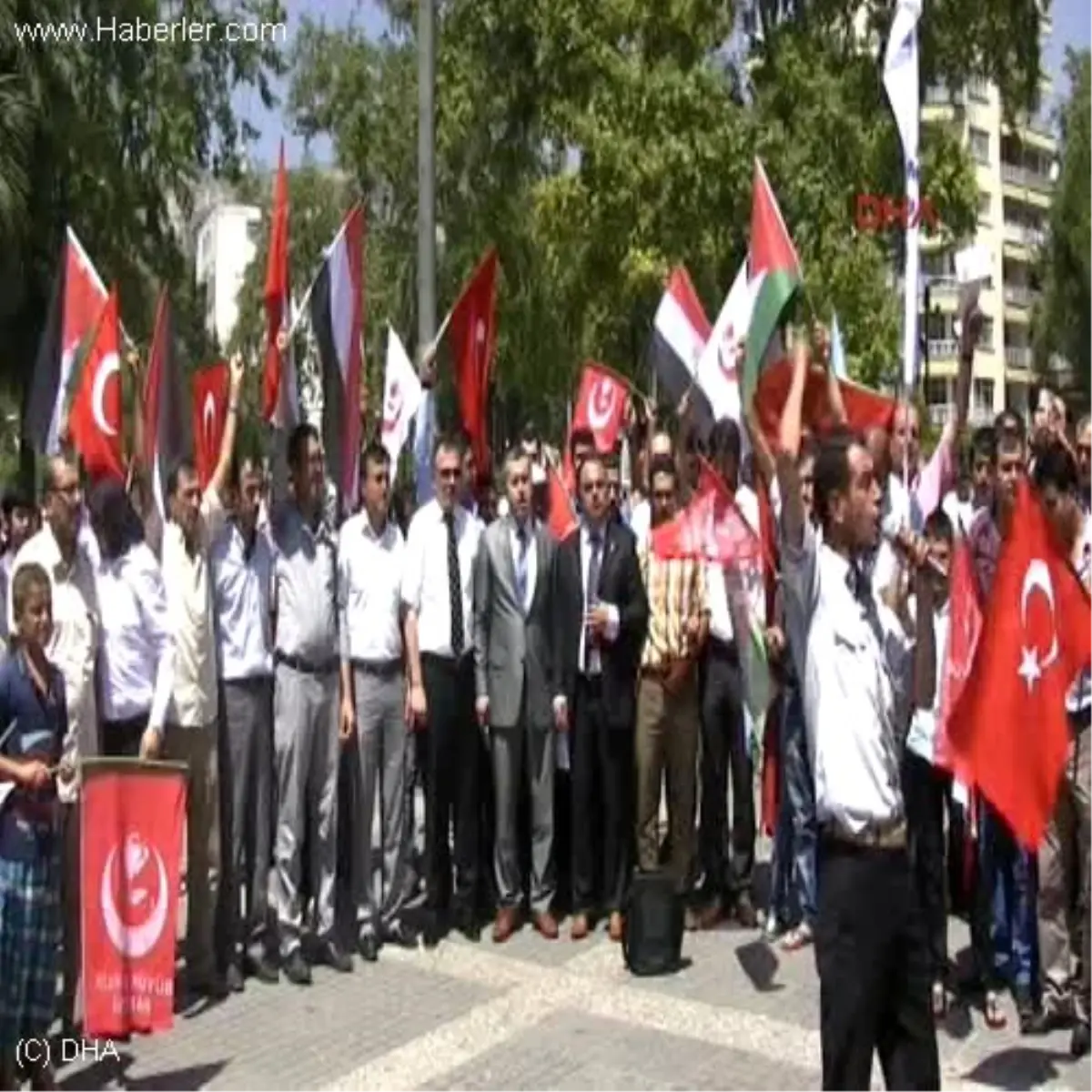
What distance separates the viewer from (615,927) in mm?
7707

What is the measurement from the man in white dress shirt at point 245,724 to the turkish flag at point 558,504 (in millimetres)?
2176

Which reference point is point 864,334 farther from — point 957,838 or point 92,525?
point 92,525

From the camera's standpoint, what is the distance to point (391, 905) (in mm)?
7605

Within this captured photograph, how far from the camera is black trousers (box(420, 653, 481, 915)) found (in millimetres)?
7656

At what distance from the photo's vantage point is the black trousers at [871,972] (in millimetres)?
4480

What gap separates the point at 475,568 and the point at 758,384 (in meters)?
2.55

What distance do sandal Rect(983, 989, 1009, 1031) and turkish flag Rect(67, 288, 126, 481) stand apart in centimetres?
408

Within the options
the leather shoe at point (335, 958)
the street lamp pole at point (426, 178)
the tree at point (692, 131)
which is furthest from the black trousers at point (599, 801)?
the tree at point (692, 131)

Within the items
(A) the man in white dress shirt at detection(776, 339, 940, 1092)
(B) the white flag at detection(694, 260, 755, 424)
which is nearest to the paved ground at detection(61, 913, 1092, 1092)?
(A) the man in white dress shirt at detection(776, 339, 940, 1092)

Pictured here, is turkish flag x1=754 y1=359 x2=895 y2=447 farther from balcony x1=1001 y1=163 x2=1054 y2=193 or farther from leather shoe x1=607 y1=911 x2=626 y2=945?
balcony x1=1001 y1=163 x2=1054 y2=193

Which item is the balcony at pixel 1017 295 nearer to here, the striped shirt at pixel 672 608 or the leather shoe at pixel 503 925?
the striped shirt at pixel 672 608

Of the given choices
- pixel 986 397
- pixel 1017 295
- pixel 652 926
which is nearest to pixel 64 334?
pixel 652 926

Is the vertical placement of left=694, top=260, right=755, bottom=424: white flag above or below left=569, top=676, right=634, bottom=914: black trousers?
above

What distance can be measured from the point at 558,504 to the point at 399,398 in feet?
5.01
